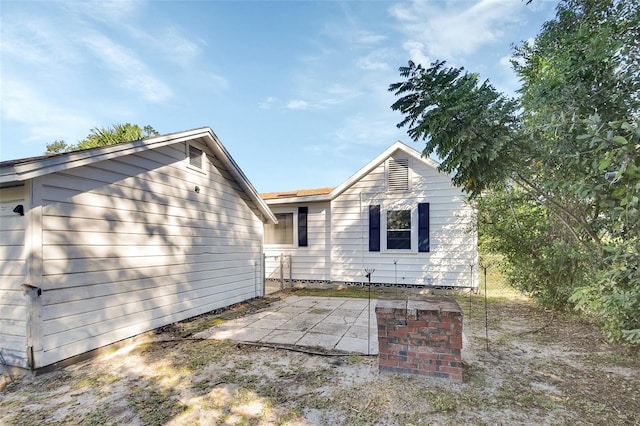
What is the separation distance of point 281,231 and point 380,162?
4477 mm

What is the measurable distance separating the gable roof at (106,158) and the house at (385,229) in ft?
11.1

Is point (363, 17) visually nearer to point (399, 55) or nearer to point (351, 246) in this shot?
point (399, 55)

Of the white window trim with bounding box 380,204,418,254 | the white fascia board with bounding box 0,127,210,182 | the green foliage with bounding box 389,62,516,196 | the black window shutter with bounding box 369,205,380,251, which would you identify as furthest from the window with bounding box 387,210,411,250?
the white fascia board with bounding box 0,127,210,182

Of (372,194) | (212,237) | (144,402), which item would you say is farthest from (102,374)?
(372,194)

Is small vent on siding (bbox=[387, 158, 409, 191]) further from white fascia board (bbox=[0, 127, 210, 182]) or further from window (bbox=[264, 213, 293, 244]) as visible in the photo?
white fascia board (bbox=[0, 127, 210, 182])

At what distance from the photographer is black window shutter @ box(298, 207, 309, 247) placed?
10.5m

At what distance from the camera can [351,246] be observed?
10031 mm

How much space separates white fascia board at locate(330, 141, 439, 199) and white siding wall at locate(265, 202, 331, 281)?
82 centimetres

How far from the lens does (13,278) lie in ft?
11.7

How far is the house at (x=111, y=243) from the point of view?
11.5 feet

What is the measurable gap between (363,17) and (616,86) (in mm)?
6589

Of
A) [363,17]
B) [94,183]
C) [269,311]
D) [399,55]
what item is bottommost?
[269,311]

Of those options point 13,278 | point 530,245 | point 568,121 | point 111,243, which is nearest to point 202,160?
point 111,243

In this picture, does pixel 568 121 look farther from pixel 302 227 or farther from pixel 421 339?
pixel 302 227
